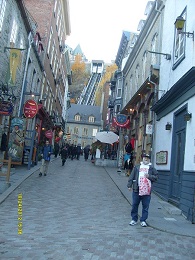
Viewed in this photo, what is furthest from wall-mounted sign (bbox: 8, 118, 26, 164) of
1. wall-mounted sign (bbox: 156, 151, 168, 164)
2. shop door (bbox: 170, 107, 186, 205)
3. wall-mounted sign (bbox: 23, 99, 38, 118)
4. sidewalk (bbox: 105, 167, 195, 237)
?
shop door (bbox: 170, 107, 186, 205)

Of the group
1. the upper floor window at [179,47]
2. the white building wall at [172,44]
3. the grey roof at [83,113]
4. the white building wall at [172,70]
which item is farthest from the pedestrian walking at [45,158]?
the grey roof at [83,113]

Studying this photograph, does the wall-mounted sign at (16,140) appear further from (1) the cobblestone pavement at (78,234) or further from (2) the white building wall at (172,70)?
(2) the white building wall at (172,70)

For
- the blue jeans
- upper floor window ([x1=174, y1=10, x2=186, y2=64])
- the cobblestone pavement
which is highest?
upper floor window ([x1=174, y1=10, x2=186, y2=64])

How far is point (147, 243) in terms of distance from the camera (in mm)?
5637

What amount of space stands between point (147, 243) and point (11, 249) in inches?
92.5

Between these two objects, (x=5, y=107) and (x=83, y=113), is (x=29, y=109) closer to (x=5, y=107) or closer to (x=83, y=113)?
(x=5, y=107)

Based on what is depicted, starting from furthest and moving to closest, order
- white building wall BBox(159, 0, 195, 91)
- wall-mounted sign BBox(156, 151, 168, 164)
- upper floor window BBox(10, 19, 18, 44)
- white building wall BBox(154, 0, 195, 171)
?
upper floor window BBox(10, 19, 18, 44) → wall-mounted sign BBox(156, 151, 168, 164) → white building wall BBox(159, 0, 195, 91) → white building wall BBox(154, 0, 195, 171)

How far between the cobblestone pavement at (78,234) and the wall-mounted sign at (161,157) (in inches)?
107

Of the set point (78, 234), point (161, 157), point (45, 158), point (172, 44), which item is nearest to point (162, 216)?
point (78, 234)

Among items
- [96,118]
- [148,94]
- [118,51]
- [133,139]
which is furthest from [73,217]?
[96,118]

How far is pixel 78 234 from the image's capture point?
5984 millimetres

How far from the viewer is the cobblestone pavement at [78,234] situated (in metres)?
4.91

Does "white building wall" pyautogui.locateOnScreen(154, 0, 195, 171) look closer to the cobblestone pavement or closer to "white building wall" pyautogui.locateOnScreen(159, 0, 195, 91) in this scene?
"white building wall" pyautogui.locateOnScreen(159, 0, 195, 91)

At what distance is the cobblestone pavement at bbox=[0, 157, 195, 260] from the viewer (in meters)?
4.91
